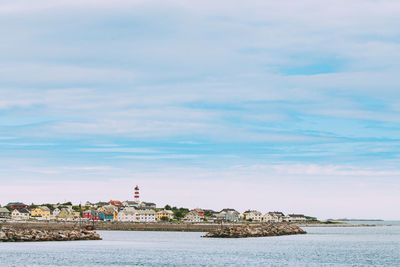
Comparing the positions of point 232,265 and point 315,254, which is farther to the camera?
point 315,254

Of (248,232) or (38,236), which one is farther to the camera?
(248,232)

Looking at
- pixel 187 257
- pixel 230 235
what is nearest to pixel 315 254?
pixel 187 257

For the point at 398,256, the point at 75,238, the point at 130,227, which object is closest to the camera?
the point at 398,256

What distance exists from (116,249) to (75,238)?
22898mm

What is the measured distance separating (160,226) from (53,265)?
10372cm

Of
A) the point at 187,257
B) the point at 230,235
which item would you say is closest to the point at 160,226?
the point at 230,235

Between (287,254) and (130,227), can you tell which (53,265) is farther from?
(130,227)

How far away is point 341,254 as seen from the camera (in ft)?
262

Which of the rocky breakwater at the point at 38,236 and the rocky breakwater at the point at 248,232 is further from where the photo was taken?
the rocky breakwater at the point at 248,232

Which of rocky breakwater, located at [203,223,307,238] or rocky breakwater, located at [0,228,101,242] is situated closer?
rocky breakwater, located at [0,228,101,242]

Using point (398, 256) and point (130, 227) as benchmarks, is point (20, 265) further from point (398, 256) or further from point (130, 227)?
point (130, 227)

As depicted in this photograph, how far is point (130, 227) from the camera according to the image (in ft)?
516

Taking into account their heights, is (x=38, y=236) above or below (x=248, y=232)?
below

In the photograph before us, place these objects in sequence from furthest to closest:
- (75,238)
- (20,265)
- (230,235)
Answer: (230,235)
(75,238)
(20,265)
